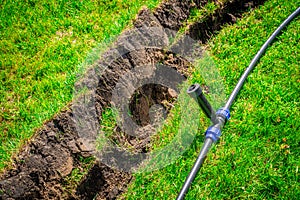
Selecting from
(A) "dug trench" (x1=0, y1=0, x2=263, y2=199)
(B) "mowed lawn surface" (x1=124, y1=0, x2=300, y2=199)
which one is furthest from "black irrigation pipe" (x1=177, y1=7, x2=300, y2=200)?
(A) "dug trench" (x1=0, y1=0, x2=263, y2=199)

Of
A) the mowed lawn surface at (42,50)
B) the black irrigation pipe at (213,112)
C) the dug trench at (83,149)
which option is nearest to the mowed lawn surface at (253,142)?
the black irrigation pipe at (213,112)

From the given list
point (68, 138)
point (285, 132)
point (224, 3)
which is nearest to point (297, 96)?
point (285, 132)

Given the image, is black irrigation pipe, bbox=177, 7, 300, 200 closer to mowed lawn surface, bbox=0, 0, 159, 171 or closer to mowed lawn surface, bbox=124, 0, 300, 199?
mowed lawn surface, bbox=124, 0, 300, 199

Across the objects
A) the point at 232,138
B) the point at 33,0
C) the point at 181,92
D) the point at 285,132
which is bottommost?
the point at 285,132

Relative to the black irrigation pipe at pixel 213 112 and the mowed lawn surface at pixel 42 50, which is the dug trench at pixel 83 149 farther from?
the black irrigation pipe at pixel 213 112

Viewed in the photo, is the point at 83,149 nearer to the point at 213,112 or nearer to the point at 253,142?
the point at 213,112

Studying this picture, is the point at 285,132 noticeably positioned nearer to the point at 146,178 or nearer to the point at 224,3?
the point at 146,178

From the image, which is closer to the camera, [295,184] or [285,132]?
[295,184]
